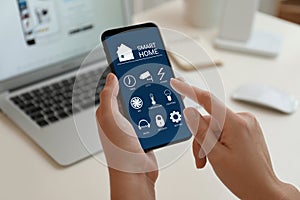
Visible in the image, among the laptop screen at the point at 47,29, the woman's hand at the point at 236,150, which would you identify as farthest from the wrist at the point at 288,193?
the laptop screen at the point at 47,29

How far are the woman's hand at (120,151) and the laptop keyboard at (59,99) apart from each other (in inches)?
10.1

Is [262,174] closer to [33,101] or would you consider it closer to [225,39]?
[33,101]

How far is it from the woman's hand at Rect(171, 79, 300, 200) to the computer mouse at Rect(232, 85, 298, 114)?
0.27m

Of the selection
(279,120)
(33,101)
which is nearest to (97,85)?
(33,101)

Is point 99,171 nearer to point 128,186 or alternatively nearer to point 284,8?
point 128,186

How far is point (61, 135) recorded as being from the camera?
753 mm

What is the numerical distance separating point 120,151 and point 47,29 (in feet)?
1.34

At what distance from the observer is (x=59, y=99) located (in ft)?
2.73

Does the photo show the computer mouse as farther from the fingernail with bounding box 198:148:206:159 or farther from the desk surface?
the fingernail with bounding box 198:148:206:159

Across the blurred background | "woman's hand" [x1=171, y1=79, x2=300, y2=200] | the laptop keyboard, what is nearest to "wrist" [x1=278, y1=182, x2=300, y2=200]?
"woman's hand" [x1=171, y1=79, x2=300, y2=200]

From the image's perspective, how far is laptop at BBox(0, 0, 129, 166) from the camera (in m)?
0.76

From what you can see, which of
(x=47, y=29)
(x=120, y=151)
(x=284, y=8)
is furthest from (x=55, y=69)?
(x=284, y=8)

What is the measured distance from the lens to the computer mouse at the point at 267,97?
0.84 m

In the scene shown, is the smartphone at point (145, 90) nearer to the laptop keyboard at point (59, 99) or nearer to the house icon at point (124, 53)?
the house icon at point (124, 53)
